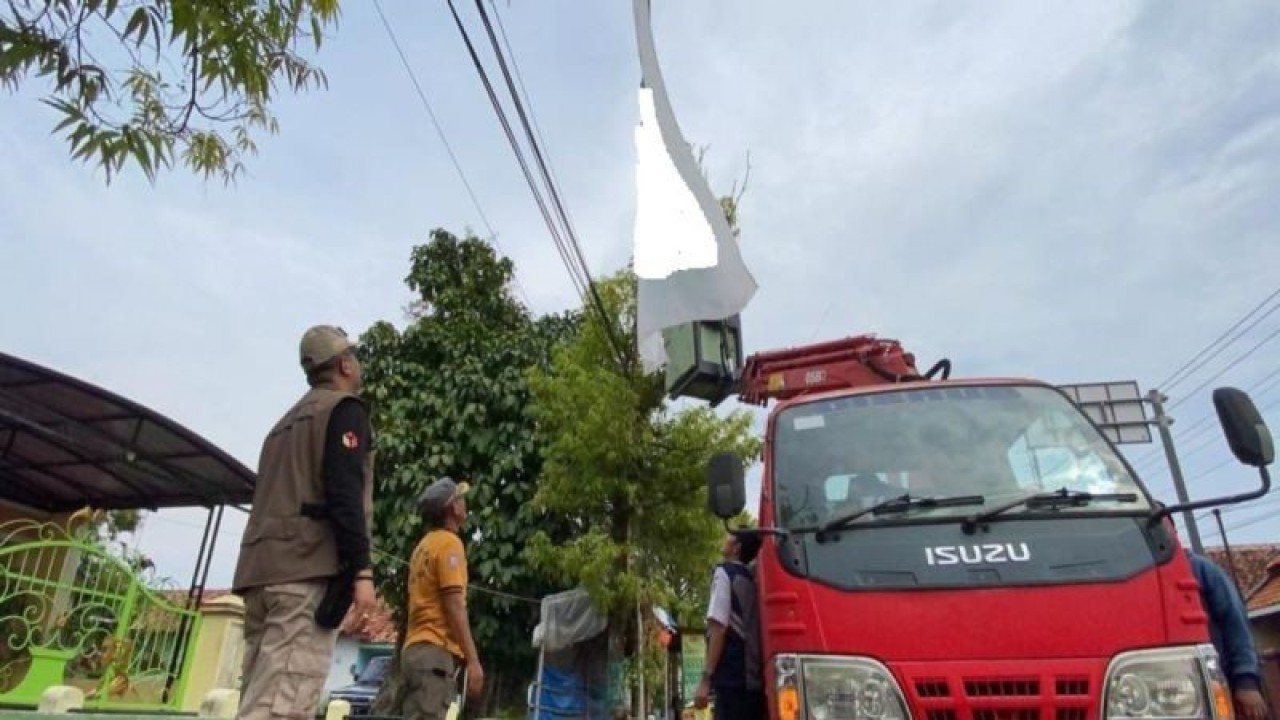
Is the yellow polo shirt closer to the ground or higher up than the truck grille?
higher up

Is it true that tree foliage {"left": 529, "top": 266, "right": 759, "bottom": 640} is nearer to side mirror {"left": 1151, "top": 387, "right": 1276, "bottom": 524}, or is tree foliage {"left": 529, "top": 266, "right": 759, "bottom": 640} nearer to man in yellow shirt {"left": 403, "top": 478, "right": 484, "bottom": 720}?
man in yellow shirt {"left": 403, "top": 478, "right": 484, "bottom": 720}

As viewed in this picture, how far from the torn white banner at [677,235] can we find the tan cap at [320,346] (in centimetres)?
133

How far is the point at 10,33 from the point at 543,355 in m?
9.94

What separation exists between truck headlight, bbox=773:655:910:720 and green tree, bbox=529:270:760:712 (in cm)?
595

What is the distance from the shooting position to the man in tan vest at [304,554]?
2408 mm

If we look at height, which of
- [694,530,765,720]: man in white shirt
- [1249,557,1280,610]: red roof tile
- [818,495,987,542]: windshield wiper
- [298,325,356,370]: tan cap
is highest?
[1249,557,1280,610]: red roof tile

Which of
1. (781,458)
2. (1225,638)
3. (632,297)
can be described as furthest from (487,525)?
(1225,638)

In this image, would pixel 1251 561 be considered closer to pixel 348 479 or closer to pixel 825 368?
pixel 825 368

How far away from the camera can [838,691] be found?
231cm

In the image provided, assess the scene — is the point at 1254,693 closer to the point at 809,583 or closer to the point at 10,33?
the point at 809,583

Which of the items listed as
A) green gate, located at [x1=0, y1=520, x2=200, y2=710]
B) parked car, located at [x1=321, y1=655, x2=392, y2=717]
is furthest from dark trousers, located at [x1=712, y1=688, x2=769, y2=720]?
parked car, located at [x1=321, y1=655, x2=392, y2=717]

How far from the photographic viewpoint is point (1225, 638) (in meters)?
3.18

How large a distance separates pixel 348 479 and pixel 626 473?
6.29m

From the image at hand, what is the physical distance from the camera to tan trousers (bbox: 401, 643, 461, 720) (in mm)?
3393
